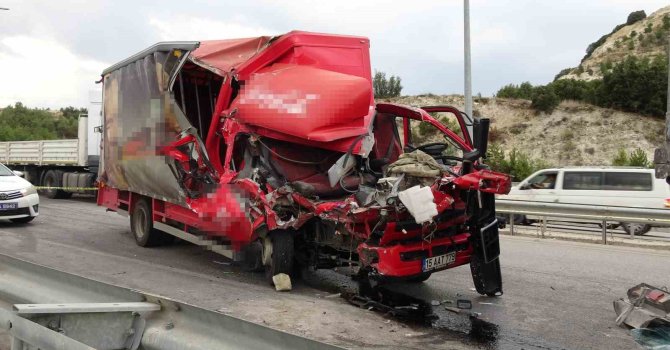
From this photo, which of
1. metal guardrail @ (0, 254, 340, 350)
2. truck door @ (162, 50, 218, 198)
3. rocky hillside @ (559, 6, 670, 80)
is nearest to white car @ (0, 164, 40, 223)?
truck door @ (162, 50, 218, 198)

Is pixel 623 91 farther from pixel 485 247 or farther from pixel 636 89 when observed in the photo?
pixel 485 247

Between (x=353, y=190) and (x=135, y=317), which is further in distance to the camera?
(x=353, y=190)

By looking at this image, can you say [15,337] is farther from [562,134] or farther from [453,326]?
[562,134]

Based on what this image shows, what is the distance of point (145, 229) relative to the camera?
9.78m

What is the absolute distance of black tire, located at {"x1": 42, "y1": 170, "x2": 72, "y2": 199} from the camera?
20.9 meters

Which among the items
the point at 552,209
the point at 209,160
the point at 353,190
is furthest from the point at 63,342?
the point at 552,209

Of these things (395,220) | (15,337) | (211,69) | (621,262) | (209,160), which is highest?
(211,69)

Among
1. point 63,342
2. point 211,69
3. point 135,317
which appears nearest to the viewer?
point 63,342

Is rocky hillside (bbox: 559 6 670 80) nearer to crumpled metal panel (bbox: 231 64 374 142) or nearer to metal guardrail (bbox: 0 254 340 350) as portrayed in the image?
crumpled metal panel (bbox: 231 64 374 142)

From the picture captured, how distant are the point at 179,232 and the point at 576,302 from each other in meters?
5.38

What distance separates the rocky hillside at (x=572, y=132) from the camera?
3831 centimetres

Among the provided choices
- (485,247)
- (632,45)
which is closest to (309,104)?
(485,247)

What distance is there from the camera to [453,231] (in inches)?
249

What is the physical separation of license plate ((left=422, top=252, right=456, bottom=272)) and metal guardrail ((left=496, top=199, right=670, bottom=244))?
6900mm
